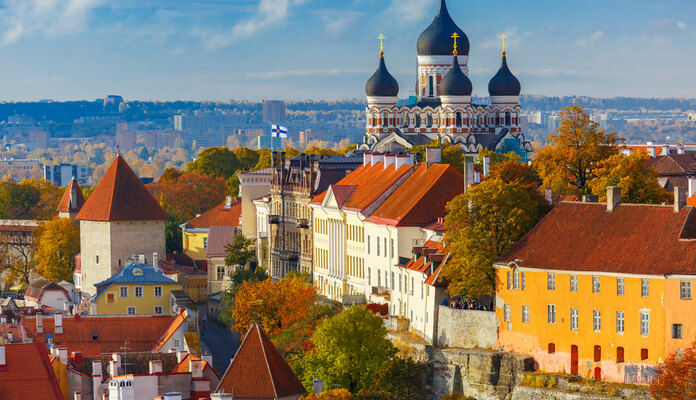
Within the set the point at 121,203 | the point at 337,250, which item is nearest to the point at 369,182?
the point at 337,250

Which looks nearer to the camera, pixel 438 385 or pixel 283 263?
pixel 438 385

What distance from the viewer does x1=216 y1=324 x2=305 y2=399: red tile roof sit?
55594mm

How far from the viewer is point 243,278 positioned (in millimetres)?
93625

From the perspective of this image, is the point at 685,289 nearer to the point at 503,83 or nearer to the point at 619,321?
the point at 619,321

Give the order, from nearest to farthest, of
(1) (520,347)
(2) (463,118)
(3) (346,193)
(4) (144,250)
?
(1) (520,347) < (3) (346,193) < (4) (144,250) < (2) (463,118)

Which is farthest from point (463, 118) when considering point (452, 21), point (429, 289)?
point (429, 289)

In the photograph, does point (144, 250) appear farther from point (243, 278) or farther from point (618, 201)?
point (618, 201)

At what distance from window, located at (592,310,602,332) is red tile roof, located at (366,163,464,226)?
14.5 metres

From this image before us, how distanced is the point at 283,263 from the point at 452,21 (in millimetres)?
58490

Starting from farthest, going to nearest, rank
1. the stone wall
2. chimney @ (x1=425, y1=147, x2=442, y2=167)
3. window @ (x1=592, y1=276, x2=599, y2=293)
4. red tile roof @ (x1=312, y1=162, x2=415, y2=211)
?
red tile roof @ (x1=312, y1=162, x2=415, y2=211) < chimney @ (x1=425, y1=147, x2=442, y2=167) < the stone wall < window @ (x1=592, y1=276, x2=599, y2=293)

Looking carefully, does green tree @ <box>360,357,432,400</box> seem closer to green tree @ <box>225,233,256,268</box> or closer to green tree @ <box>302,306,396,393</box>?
green tree @ <box>302,306,396,393</box>

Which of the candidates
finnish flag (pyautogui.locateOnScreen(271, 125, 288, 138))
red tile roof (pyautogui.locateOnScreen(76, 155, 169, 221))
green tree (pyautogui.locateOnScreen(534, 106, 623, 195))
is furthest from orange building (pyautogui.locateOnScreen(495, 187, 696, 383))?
finnish flag (pyautogui.locateOnScreen(271, 125, 288, 138))

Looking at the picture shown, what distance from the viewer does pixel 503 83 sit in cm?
14400

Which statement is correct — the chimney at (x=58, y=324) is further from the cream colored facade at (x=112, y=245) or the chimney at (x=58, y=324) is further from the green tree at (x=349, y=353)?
the cream colored facade at (x=112, y=245)
